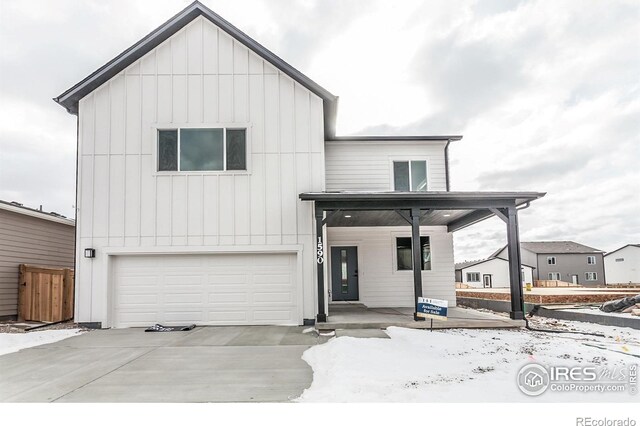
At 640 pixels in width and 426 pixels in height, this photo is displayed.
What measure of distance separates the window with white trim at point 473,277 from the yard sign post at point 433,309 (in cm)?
3411

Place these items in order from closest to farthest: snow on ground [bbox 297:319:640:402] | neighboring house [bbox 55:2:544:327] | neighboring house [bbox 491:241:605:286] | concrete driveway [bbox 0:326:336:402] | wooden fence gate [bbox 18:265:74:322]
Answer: snow on ground [bbox 297:319:640:402], concrete driveway [bbox 0:326:336:402], neighboring house [bbox 55:2:544:327], wooden fence gate [bbox 18:265:74:322], neighboring house [bbox 491:241:605:286]

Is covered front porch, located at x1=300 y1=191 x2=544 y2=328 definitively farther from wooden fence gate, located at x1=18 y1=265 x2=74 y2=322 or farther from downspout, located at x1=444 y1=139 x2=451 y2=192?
wooden fence gate, located at x1=18 y1=265 x2=74 y2=322

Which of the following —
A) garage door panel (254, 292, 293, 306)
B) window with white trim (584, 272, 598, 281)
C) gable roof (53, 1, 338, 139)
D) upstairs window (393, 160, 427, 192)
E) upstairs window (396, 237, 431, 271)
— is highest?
gable roof (53, 1, 338, 139)

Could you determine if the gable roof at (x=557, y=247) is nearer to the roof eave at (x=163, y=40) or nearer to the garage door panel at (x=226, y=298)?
the roof eave at (x=163, y=40)

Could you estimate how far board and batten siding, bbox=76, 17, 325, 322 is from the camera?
909 cm

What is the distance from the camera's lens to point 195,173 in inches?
363

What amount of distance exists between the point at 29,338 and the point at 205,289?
3.45 metres

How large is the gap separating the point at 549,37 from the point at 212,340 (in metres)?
9.58

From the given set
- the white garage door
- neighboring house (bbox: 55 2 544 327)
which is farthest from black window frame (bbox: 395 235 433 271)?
the white garage door

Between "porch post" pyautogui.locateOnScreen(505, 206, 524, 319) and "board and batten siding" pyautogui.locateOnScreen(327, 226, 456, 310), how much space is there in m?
3.06

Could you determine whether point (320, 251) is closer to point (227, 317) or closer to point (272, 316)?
point (272, 316)

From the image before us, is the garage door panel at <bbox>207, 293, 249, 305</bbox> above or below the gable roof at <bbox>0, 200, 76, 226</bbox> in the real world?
below

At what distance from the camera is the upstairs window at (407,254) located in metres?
11.9
